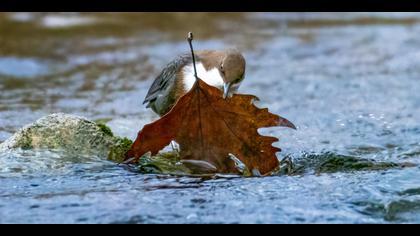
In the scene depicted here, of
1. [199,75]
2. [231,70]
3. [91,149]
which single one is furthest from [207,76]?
[91,149]

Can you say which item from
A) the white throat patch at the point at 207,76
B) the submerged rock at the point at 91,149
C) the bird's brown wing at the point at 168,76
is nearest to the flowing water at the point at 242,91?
the submerged rock at the point at 91,149

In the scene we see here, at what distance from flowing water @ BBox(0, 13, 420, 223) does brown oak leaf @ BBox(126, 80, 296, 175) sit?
0.14 m

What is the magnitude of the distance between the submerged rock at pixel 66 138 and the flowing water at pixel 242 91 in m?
0.07

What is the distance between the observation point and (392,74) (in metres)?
8.28

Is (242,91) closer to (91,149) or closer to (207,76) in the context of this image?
(207,76)

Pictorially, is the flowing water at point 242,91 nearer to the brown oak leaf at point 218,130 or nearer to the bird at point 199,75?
the brown oak leaf at point 218,130

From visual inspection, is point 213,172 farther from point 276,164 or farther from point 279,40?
point 279,40

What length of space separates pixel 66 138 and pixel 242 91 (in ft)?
11.0

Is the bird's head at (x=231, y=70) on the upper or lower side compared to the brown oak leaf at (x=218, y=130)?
upper

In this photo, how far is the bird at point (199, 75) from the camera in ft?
17.6

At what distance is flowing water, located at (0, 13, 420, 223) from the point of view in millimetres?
3680

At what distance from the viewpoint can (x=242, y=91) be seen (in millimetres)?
7672
